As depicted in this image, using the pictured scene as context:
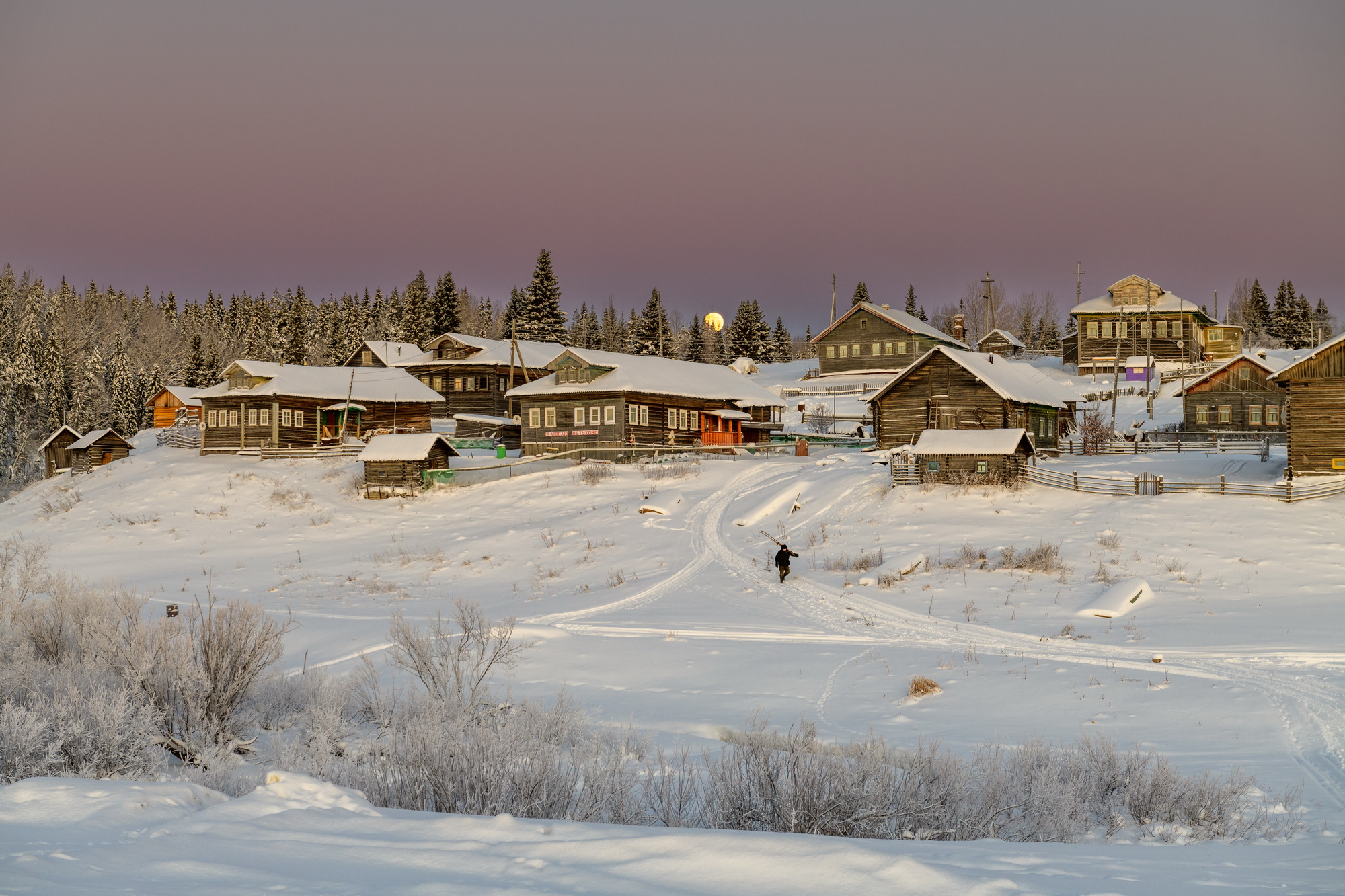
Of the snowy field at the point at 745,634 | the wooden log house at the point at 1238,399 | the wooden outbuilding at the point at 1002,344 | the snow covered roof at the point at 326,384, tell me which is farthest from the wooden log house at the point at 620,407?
the wooden outbuilding at the point at 1002,344

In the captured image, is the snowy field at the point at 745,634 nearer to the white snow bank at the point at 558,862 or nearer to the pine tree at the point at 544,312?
the white snow bank at the point at 558,862

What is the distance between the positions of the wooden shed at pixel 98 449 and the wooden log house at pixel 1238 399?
237ft

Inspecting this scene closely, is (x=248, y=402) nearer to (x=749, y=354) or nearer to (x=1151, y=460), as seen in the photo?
(x=1151, y=460)

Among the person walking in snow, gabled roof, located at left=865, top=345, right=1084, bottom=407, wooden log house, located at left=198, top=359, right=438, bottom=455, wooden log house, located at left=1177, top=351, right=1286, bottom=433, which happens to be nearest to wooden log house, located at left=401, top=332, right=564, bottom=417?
wooden log house, located at left=198, top=359, right=438, bottom=455

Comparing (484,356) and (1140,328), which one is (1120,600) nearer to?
(484,356)

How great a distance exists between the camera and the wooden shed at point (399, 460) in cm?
4325

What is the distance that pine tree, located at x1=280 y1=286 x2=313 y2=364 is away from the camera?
348ft

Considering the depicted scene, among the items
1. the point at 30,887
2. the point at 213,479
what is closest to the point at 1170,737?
the point at 30,887

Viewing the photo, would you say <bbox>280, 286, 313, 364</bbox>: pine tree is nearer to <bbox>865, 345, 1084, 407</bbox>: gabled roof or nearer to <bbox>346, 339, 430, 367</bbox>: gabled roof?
<bbox>346, 339, 430, 367</bbox>: gabled roof

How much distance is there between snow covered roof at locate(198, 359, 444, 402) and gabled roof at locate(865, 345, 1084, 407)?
32.1 metres

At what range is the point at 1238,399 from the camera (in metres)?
56.4

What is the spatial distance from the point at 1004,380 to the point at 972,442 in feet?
36.3

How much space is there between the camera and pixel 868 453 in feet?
154

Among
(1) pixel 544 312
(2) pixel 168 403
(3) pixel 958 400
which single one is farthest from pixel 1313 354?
(2) pixel 168 403
